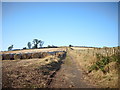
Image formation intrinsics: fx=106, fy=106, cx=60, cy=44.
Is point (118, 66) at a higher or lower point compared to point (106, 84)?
higher

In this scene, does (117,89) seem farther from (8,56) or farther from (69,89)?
(8,56)

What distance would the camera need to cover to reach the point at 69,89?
635 cm

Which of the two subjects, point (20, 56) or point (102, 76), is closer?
point (102, 76)

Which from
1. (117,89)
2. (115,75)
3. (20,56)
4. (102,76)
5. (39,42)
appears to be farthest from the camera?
(39,42)

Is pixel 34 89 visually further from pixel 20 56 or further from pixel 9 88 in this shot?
pixel 20 56

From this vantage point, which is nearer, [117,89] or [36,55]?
[117,89]

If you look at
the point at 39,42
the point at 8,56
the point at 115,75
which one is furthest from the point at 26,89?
the point at 39,42

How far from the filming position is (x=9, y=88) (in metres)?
6.28

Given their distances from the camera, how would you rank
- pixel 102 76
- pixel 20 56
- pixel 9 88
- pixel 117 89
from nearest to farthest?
pixel 117 89, pixel 9 88, pixel 102 76, pixel 20 56

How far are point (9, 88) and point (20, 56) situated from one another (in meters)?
19.5

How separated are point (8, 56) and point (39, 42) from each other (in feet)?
265

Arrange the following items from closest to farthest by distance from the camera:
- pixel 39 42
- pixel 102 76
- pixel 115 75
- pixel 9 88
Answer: pixel 9 88 < pixel 115 75 < pixel 102 76 < pixel 39 42

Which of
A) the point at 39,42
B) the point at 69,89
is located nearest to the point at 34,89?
the point at 69,89

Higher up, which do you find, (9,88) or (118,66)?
(118,66)
